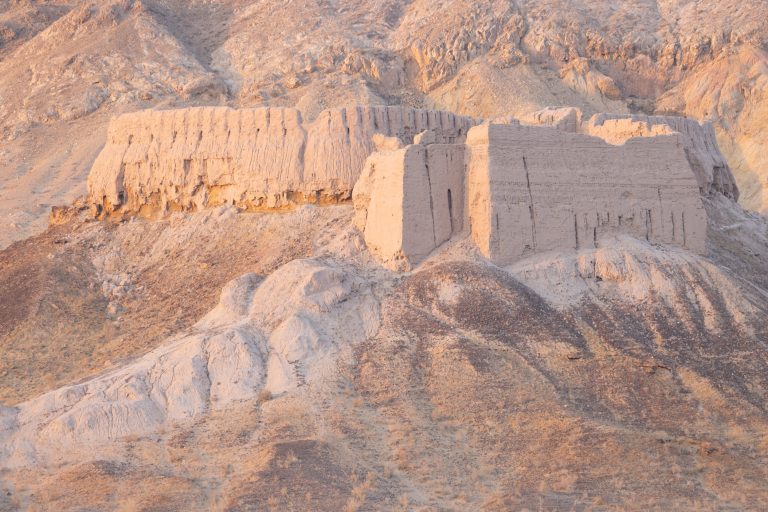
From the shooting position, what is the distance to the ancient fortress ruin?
2522 centimetres

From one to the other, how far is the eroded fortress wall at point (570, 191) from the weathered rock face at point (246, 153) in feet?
14.6

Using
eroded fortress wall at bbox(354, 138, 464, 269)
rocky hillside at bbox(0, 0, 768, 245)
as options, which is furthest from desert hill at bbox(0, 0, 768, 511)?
rocky hillside at bbox(0, 0, 768, 245)

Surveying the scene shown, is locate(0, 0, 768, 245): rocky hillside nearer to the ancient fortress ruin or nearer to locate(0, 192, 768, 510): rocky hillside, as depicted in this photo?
the ancient fortress ruin

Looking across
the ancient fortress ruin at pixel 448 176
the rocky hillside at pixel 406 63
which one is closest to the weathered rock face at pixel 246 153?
the ancient fortress ruin at pixel 448 176

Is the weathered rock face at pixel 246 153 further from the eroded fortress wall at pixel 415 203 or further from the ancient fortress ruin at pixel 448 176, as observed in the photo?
the eroded fortress wall at pixel 415 203

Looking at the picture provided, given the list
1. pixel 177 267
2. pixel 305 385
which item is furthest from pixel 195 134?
pixel 305 385

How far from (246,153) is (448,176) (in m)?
6.48

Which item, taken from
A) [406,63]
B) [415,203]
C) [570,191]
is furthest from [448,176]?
[406,63]

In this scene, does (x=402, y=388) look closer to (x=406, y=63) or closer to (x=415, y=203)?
(x=415, y=203)

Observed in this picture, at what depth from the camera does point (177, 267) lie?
2917cm

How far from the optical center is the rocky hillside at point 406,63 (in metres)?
54.4

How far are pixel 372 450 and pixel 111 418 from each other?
15.3ft

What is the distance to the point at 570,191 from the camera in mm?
25641

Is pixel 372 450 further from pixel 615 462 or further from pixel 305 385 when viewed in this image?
pixel 615 462
